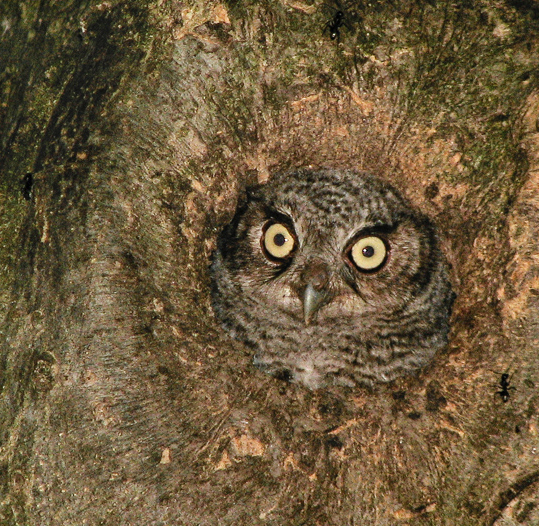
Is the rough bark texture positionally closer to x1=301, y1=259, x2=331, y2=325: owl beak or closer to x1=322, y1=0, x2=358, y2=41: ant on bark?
x1=322, y1=0, x2=358, y2=41: ant on bark

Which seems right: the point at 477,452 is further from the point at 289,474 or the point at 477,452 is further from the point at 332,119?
the point at 332,119

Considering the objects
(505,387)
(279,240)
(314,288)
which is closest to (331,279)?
(314,288)

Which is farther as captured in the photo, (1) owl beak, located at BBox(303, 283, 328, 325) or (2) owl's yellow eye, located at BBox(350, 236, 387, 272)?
(2) owl's yellow eye, located at BBox(350, 236, 387, 272)

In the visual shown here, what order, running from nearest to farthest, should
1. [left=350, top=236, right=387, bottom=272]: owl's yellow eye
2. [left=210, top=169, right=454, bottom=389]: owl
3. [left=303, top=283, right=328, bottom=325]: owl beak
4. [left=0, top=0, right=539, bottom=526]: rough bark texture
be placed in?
[left=0, top=0, right=539, bottom=526]: rough bark texture
[left=210, top=169, right=454, bottom=389]: owl
[left=303, top=283, right=328, bottom=325]: owl beak
[left=350, top=236, right=387, bottom=272]: owl's yellow eye

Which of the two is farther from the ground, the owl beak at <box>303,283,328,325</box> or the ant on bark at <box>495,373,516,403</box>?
the ant on bark at <box>495,373,516,403</box>

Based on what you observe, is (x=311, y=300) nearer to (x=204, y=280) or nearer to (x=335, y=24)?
(x=204, y=280)

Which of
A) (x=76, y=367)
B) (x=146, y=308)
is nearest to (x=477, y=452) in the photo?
(x=146, y=308)

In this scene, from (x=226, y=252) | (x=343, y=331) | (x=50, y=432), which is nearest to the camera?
(x=50, y=432)

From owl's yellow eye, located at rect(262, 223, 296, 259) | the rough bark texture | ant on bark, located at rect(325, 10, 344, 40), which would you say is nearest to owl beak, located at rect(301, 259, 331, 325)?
owl's yellow eye, located at rect(262, 223, 296, 259)
